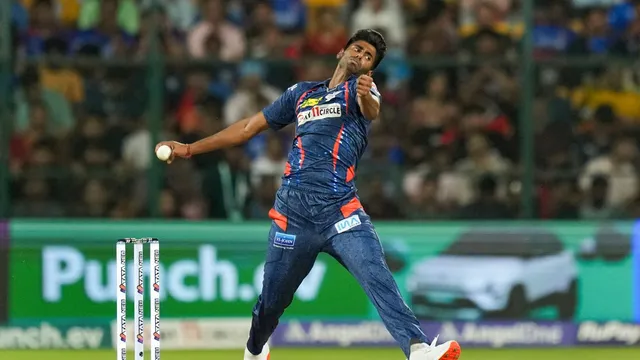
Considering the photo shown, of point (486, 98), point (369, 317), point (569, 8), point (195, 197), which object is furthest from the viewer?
point (569, 8)

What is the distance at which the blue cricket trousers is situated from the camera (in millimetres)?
6977

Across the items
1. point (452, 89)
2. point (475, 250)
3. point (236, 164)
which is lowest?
point (475, 250)

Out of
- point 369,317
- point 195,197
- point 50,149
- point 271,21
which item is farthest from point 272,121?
point 271,21

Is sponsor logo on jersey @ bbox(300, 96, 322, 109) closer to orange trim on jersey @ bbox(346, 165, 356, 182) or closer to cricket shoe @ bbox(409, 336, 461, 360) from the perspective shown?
orange trim on jersey @ bbox(346, 165, 356, 182)

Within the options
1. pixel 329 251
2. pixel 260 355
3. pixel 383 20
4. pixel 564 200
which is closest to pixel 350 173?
pixel 329 251

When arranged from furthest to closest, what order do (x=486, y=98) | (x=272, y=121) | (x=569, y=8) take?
(x=569, y=8)
(x=486, y=98)
(x=272, y=121)

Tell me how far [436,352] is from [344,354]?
146 inches

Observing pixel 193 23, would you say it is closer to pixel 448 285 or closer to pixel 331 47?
pixel 331 47

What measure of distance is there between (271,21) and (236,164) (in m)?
2.30

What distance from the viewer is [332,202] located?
7176 millimetres

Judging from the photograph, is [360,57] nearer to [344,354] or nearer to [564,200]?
[344,354]

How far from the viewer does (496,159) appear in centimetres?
1285

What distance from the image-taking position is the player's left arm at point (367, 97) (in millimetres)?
6617

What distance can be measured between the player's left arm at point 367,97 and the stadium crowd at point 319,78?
16.5 ft
